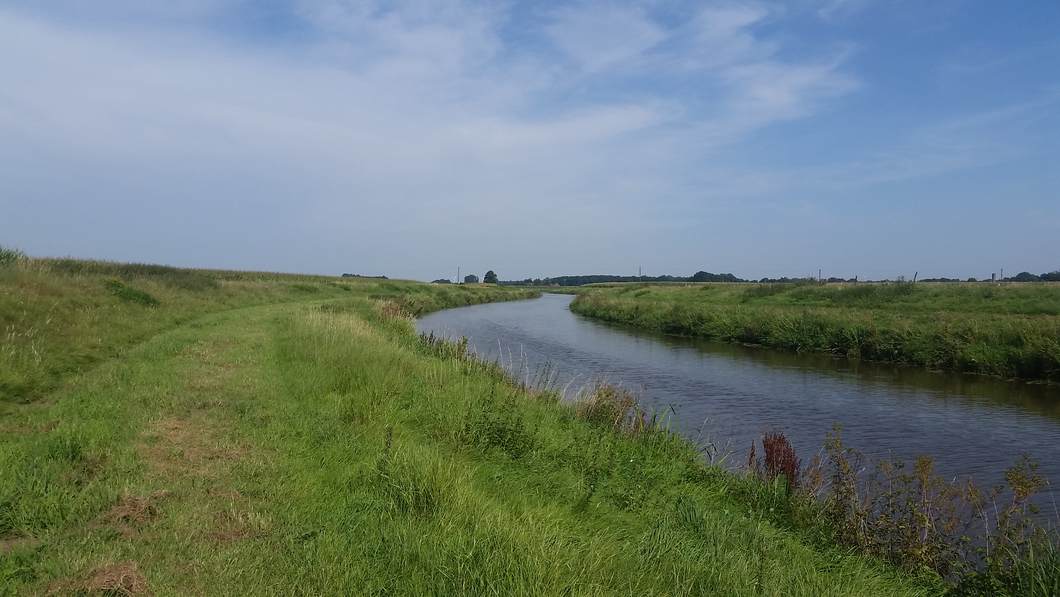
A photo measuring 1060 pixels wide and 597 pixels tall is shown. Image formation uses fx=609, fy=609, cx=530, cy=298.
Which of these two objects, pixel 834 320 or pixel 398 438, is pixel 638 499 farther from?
pixel 834 320

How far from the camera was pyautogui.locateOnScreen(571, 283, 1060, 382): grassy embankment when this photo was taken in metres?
18.5

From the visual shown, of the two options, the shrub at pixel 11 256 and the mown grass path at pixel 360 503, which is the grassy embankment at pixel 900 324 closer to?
the mown grass path at pixel 360 503

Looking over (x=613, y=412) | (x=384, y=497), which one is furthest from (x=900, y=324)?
(x=384, y=497)

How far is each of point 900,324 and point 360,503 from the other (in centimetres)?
2350

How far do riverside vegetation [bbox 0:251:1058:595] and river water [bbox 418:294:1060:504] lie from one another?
3.02m

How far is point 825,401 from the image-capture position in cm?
1498

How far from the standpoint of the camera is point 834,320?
25.4 m

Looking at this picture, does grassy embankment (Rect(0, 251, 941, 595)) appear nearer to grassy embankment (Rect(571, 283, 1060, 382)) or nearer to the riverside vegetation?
the riverside vegetation

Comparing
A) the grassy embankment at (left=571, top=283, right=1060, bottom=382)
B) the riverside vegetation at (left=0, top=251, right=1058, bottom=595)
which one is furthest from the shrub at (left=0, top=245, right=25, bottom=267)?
the grassy embankment at (left=571, top=283, right=1060, bottom=382)

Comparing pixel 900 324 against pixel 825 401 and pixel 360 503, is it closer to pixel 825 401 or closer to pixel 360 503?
pixel 825 401

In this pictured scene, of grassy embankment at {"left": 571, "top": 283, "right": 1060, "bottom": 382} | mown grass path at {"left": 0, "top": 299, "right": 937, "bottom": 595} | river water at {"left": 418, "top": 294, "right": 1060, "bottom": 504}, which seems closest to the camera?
mown grass path at {"left": 0, "top": 299, "right": 937, "bottom": 595}

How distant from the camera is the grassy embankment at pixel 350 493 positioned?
153 inches

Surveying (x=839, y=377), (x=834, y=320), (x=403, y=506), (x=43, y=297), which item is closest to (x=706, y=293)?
(x=834, y=320)

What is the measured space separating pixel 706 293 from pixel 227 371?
44659 mm
